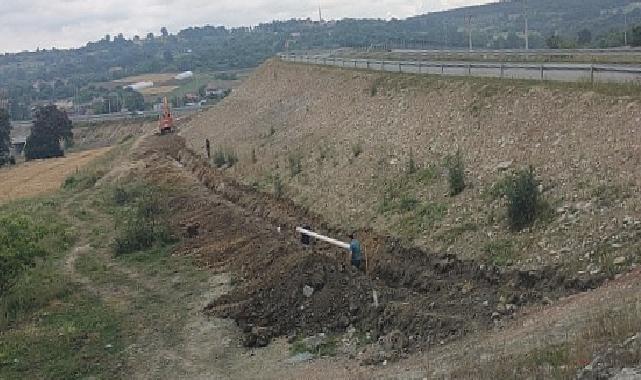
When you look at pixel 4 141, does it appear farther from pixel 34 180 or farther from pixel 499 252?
pixel 499 252

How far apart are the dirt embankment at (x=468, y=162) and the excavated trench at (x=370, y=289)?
1.96 feet

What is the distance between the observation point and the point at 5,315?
20891mm

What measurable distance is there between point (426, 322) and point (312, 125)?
79.6 ft

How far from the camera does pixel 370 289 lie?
17.5m

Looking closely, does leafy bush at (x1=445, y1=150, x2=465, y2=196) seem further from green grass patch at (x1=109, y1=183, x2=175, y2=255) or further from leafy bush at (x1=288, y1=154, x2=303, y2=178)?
green grass patch at (x1=109, y1=183, x2=175, y2=255)

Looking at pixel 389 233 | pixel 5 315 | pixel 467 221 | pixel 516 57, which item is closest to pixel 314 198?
pixel 389 233

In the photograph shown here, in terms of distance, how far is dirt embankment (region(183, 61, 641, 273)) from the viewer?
1638 centimetres

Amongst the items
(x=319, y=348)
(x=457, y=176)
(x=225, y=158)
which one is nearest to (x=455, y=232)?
(x=457, y=176)

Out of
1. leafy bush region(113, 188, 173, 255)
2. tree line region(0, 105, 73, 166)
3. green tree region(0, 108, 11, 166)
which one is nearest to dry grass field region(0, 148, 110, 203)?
green tree region(0, 108, 11, 166)

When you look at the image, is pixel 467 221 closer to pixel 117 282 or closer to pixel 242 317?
pixel 242 317

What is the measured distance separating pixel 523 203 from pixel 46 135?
9592 centimetres

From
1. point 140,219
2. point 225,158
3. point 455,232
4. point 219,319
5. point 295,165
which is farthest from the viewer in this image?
point 225,158

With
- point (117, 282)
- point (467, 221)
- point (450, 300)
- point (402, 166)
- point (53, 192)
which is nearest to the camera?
point (450, 300)

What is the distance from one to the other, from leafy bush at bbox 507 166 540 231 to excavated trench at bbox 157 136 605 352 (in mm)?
1493
